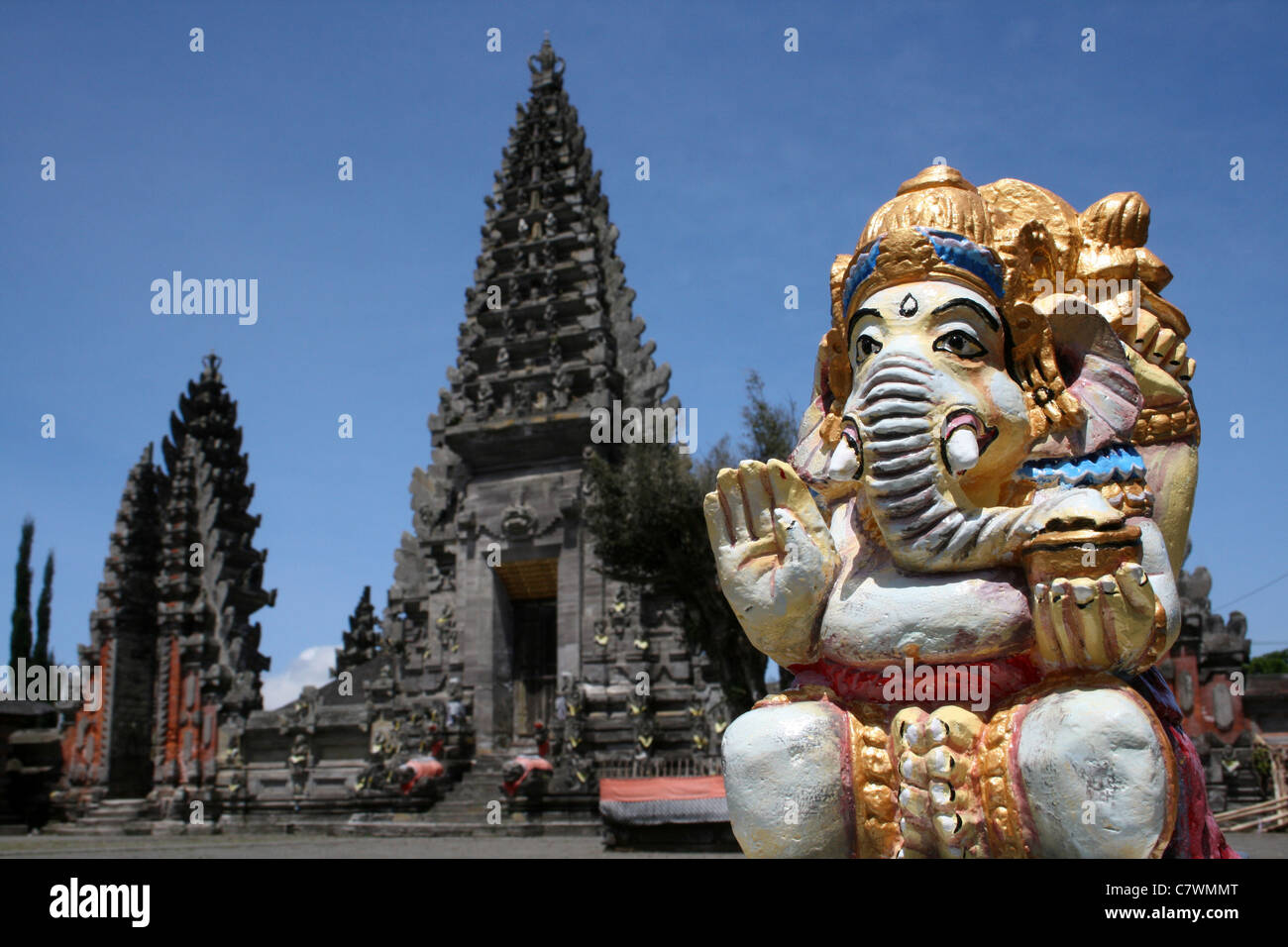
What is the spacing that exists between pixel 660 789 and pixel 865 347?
11.3m

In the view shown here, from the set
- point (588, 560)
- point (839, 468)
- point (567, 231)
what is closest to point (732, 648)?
point (588, 560)

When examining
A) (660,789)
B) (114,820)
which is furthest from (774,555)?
(114,820)

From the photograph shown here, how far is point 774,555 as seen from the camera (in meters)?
4.22

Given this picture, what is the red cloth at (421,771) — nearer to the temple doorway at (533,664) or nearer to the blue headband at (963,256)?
the temple doorway at (533,664)

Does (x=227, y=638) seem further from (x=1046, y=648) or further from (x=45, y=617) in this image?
(x=1046, y=648)

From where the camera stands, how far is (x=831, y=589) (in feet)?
13.7

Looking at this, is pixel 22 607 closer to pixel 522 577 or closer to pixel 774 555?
pixel 522 577

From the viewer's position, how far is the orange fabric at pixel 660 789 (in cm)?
1430

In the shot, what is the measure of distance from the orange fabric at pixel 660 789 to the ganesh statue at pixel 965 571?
10.5 metres

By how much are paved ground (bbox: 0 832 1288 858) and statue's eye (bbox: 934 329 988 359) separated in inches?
359

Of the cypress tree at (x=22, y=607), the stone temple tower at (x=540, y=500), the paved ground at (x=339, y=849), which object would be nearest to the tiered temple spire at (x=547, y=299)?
the stone temple tower at (x=540, y=500)

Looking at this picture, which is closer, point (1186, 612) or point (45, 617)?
point (1186, 612)

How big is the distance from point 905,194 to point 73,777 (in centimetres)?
2707
